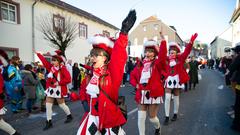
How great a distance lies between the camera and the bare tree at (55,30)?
51.3 ft

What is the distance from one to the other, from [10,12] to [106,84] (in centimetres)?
1366

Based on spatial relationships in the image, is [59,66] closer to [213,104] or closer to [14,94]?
[14,94]

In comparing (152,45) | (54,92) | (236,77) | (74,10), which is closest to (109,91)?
(152,45)

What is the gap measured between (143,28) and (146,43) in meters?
48.4

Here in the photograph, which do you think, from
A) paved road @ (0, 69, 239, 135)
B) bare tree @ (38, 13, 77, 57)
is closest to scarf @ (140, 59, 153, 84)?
paved road @ (0, 69, 239, 135)

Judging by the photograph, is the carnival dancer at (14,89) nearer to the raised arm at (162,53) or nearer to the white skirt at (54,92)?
the white skirt at (54,92)

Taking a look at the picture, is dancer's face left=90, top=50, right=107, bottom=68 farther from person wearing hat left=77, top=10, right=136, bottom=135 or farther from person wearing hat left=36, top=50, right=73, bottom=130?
person wearing hat left=36, top=50, right=73, bottom=130

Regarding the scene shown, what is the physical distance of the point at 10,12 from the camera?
1369cm

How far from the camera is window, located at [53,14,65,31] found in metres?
15.9

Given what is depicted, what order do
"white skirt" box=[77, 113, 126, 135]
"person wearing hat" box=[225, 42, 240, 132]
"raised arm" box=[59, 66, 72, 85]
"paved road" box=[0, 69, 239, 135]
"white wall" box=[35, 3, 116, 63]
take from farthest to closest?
"white wall" box=[35, 3, 116, 63] → "raised arm" box=[59, 66, 72, 85] → "paved road" box=[0, 69, 239, 135] → "person wearing hat" box=[225, 42, 240, 132] → "white skirt" box=[77, 113, 126, 135]

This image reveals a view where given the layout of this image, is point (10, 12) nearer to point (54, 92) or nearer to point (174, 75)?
point (54, 92)

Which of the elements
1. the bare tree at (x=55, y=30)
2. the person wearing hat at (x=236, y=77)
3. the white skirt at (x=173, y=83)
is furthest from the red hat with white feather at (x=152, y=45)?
the bare tree at (x=55, y=30)

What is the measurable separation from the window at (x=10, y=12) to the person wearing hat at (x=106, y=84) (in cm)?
1264

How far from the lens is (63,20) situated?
59.1ft
